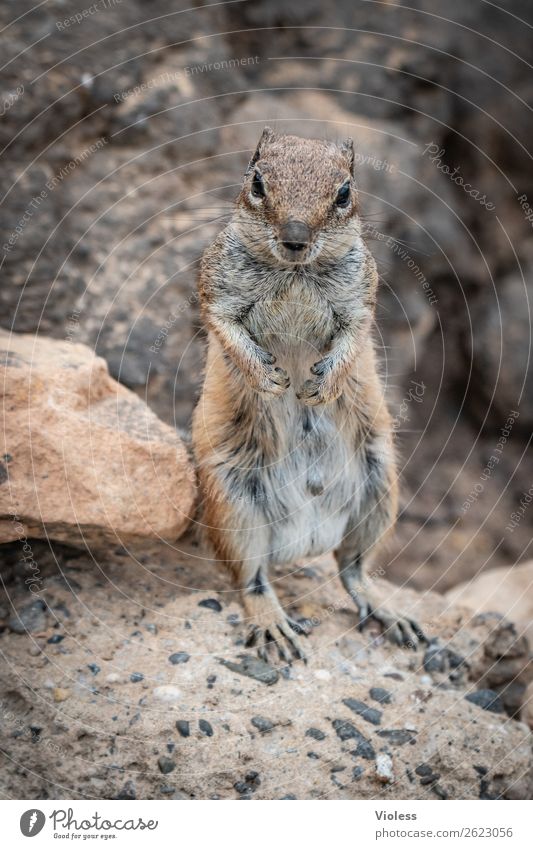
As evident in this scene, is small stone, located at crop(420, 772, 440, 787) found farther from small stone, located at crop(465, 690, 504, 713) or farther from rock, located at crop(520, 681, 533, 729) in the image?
rock, located at crop(520, 681, 533, 729)

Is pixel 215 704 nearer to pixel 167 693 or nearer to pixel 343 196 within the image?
pixel 167 693

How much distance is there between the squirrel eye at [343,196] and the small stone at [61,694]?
202cm

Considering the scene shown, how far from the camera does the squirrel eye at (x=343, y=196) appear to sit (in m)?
3.21

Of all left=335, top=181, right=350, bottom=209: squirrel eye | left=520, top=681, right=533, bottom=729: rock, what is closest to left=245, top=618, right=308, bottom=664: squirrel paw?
left=520, top=681, right=533, bottom=729: rock

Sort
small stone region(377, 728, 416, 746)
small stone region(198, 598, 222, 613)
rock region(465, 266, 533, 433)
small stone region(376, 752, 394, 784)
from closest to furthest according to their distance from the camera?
small stone region(376, 752, 394, 784) < small stone region(377, 728, 416, 746) < small stone region(198, 598, 222, 613) < rock region(465, 266, 533, 433)

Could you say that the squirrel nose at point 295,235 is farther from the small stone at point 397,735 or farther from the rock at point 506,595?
the rock at point 506,595

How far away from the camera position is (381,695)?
3.46 meters

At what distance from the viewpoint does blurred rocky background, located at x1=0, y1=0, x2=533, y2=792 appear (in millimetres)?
4980

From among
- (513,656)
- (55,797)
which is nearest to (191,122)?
(513,656)

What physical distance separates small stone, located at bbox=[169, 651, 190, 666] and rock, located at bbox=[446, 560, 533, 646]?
5.34 ft

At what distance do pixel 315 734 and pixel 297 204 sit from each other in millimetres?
1908

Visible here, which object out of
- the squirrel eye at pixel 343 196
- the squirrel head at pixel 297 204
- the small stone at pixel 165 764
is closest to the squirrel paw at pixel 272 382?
the squirrel head at pixel 297 204

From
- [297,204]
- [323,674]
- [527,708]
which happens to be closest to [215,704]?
[323,674]
